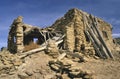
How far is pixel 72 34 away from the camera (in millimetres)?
19141

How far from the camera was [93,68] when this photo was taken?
16266 millimetres

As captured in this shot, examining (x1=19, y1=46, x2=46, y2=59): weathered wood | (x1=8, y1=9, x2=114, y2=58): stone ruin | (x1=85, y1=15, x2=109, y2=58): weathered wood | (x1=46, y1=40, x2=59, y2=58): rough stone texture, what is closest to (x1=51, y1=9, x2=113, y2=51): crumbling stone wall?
(x1=8, y1=9, x2=114, y2=58): stone ruin

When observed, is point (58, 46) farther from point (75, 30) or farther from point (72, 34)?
point (75, 30)

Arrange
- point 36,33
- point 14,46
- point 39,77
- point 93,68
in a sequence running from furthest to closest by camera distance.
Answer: point 36,33, point 14,46, point 93,68, point 39,77

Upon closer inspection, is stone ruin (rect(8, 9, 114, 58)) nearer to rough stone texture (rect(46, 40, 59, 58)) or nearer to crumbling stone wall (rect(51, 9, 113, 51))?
crumbling stone wall (rect(51, 9, 113, 51))

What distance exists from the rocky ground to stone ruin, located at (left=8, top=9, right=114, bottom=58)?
1509 millimetres

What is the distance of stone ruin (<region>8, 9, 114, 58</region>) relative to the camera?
61.8ft

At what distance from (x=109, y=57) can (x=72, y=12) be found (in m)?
4.05

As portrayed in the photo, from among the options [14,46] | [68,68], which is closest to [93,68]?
[68,68]

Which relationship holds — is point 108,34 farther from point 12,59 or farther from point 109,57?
point 12,59

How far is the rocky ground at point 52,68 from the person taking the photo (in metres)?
14.8

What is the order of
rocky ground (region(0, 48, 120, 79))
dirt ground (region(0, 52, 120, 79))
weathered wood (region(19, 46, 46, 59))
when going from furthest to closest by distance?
weathered wood (region(19, 46, 46, 59))
dirt ground (region(0, 52, 120, 79))
rocky ground (region(0, 48, 120, 79))

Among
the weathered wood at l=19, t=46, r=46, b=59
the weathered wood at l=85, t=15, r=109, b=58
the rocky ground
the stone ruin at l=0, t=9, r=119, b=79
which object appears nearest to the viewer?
the rocky ground

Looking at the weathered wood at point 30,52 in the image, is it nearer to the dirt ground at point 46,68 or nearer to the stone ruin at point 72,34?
the dirt ground at point 46,68
